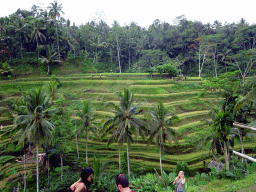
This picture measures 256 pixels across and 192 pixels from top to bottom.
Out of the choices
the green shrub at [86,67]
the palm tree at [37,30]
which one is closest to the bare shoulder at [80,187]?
the green shrub at [86,67]

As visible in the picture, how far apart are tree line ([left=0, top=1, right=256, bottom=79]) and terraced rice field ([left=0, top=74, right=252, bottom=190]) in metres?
7.03

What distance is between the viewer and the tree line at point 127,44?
113 ft

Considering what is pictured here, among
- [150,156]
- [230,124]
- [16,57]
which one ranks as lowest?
[150,156]

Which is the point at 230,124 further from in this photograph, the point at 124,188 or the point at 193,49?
the point at 193,49

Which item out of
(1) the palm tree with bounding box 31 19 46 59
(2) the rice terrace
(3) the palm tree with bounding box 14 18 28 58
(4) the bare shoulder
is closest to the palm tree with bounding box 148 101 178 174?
(2) the rice terrace

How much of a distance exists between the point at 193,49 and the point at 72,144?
41.0m

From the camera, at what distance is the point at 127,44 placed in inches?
1864

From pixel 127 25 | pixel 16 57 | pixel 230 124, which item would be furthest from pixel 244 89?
pixel 127 25

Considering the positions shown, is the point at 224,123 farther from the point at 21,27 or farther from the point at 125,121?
the point at 21,27

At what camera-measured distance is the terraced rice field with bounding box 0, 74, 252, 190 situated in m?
15.7

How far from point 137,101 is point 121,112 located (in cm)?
1133

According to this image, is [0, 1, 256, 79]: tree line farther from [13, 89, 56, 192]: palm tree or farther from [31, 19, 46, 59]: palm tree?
[13, 89, 56, 192]: palm tree

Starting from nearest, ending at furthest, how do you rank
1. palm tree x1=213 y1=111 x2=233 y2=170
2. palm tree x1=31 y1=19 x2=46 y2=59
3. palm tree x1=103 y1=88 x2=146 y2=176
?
palm tree x1=213 y1=111 x2=233 y2=170
palm tree x1=103 y1=88 x2=146 y2=176
palm tree x1=31 y1=19 x2=46 y2=59

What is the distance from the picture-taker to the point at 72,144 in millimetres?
18672
